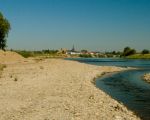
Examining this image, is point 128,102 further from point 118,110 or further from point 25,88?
point 25,88

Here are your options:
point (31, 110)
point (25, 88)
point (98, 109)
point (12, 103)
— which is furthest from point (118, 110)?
point (25, 88)

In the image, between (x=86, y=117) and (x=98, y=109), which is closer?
(x=86, y=117)

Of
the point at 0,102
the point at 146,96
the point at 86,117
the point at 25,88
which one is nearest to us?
the point at 86,117

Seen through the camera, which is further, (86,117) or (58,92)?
(58,92)

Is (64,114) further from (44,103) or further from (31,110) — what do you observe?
(44,103)

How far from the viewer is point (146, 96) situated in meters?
32.4

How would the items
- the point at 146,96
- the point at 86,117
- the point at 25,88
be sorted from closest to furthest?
the point at 86,117, the point at 25,88, the point at 146,96

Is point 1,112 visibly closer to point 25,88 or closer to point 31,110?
point 31,110

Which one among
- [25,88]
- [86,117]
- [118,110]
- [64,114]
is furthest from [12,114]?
[25,88]

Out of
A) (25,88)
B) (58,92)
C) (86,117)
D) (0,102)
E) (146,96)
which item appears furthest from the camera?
(146,96)

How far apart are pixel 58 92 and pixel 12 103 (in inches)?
252

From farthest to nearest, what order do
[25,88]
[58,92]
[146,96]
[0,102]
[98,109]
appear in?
[146,96], [25,88], [58,92], [0,102], [98,109]

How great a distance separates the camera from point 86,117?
18312 millimetres

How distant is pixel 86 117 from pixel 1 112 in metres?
4.91
